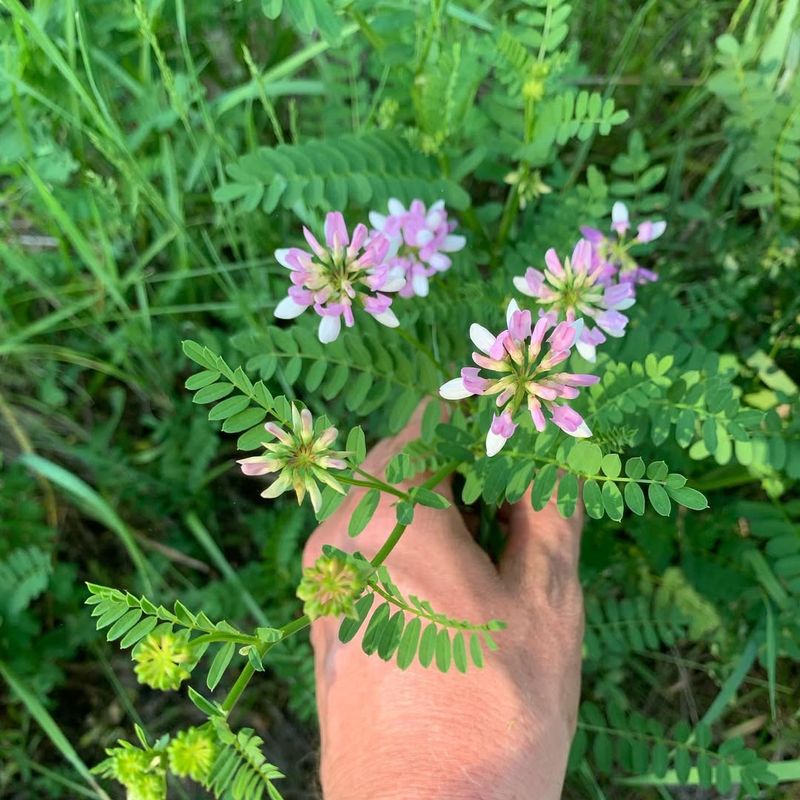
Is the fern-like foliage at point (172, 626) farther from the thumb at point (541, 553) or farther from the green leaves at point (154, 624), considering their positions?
the thumb at point (541, 553)

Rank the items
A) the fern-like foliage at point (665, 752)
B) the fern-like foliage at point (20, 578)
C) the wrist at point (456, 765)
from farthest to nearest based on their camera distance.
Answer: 1. the fern-like foliage at point (20, 578)
2. the fern-like foliage at point (665, 752)
3. the wrist at point (456, 765)

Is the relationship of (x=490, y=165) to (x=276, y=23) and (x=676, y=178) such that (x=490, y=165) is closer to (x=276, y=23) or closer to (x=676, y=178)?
(x=676, y=178)

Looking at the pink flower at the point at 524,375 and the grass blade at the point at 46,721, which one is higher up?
the pink flower at the point at 524,375

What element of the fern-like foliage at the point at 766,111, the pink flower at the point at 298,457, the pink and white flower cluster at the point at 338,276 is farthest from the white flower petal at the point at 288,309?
the fern-like foliage at the point at 766,111

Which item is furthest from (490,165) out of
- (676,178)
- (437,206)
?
(676,178)

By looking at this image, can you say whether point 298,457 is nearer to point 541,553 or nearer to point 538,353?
point 538,353

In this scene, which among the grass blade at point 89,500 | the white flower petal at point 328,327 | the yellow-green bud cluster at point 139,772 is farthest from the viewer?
the grass blade at point 89,500

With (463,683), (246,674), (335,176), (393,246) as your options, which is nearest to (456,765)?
(463,683)
